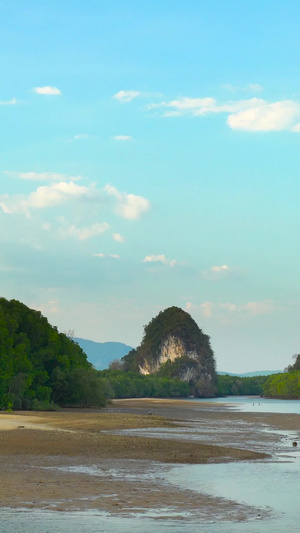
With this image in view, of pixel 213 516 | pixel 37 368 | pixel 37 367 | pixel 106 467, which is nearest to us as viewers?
pixel 213 516

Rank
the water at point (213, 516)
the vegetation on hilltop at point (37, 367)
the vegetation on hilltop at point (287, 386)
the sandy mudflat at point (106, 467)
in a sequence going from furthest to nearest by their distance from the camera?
the vegetation on hilltop at point (287, 386)
the vegetation on hilltop at point (37, 367)
the sandy mudflat at point (106, 467)
the water at point (213, 516)

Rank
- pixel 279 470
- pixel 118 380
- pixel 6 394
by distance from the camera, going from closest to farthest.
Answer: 1. pixel 279 470
2. pixel 6 394
3. pixel 118 380

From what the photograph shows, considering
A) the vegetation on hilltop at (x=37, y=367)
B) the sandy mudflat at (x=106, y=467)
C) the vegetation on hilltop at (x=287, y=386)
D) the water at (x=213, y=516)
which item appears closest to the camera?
the water at (x=213, y=516)

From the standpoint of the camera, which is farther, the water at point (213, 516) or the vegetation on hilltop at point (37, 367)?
the vegetation on hilltop at point (37, 367)

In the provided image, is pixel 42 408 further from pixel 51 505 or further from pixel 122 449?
pixel 51 505

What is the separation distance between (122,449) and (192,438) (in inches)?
384

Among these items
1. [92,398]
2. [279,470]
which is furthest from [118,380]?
[279,470]

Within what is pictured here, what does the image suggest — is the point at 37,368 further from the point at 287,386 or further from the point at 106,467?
Result: the point at 287,386

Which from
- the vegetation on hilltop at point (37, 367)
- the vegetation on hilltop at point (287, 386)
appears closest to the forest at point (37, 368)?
the vegetation on hilltop at point (37, 367)

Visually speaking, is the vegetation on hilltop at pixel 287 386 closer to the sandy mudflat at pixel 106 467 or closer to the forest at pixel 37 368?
the forest at pixel 37 368

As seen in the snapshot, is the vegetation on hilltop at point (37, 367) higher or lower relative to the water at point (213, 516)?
higher

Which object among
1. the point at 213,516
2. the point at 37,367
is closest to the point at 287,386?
the point at 37,367

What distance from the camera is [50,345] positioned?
273 ft

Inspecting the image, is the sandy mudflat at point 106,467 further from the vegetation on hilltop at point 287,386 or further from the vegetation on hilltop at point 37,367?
the vegetation on hilltop at point 287,386
